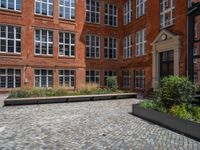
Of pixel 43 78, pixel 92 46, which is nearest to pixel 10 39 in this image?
pixel 43 78

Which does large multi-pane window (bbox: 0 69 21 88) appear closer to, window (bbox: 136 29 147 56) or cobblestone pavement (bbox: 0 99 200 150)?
cobblestone pavement (bbox: 0 99 200 150)

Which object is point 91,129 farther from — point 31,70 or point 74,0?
point 74,0

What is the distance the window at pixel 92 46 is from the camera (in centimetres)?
2520

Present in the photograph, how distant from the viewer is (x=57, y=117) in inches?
381

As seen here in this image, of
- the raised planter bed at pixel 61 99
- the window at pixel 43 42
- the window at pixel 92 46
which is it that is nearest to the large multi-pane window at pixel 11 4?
the window at pixel 43 42

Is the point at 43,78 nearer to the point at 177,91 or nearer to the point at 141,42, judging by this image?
the point at 141,42

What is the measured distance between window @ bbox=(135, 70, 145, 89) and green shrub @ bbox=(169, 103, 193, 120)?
13.9m

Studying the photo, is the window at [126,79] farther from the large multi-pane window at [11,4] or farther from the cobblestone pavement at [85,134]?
the cobblestone pavement at [85,134]

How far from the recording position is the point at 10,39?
21.0 meters

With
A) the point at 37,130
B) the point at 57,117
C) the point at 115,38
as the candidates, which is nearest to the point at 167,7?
the point at 115,38

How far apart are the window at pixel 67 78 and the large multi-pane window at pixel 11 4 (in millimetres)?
7409

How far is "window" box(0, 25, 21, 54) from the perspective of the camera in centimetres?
2053

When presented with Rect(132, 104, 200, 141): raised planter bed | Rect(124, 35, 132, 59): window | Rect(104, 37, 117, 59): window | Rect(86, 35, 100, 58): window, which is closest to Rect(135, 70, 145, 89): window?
Rect(124, 35, 132, 59): window

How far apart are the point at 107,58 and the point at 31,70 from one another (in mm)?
8908
